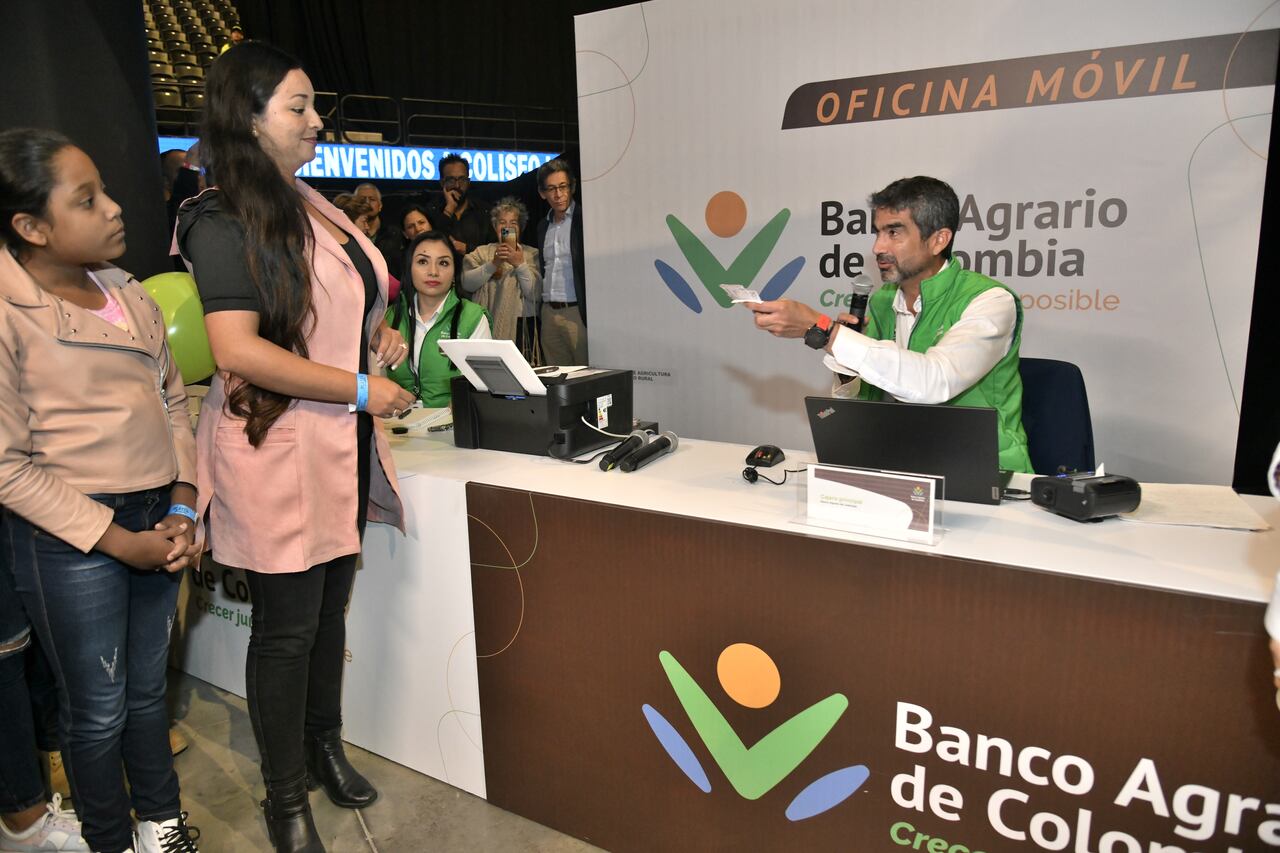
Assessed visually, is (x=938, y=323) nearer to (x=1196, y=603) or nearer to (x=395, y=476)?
(x=1196, y=603)

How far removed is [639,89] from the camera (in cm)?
389

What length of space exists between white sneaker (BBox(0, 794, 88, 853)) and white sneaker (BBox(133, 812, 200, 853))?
0.25 meters

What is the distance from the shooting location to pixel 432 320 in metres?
3.05

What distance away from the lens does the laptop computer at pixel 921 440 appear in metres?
1.49

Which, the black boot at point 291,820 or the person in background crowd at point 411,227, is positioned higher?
the person in background crowd at point 411,227

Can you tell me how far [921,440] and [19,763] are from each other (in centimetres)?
203

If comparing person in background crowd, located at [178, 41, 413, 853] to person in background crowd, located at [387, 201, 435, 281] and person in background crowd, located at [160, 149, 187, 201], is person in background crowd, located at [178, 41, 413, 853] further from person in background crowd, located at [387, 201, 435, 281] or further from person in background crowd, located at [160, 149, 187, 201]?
person in background crowd, located at [160, 149, 187, 201]

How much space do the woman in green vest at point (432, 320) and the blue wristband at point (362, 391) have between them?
1357 millimetres

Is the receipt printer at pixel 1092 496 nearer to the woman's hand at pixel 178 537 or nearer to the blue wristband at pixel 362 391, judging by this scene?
the blue wristband at pixel 362 391

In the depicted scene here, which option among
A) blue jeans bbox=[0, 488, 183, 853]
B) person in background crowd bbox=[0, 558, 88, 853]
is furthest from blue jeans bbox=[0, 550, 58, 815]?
blue jeans bbox=[0, 488, 183, 853]

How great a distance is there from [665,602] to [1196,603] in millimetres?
916

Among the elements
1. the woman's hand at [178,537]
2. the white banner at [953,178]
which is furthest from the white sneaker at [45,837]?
the white banner at [953,178]

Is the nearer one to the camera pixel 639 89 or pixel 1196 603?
pixel 1196 603

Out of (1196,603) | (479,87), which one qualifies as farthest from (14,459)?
(479,87)
